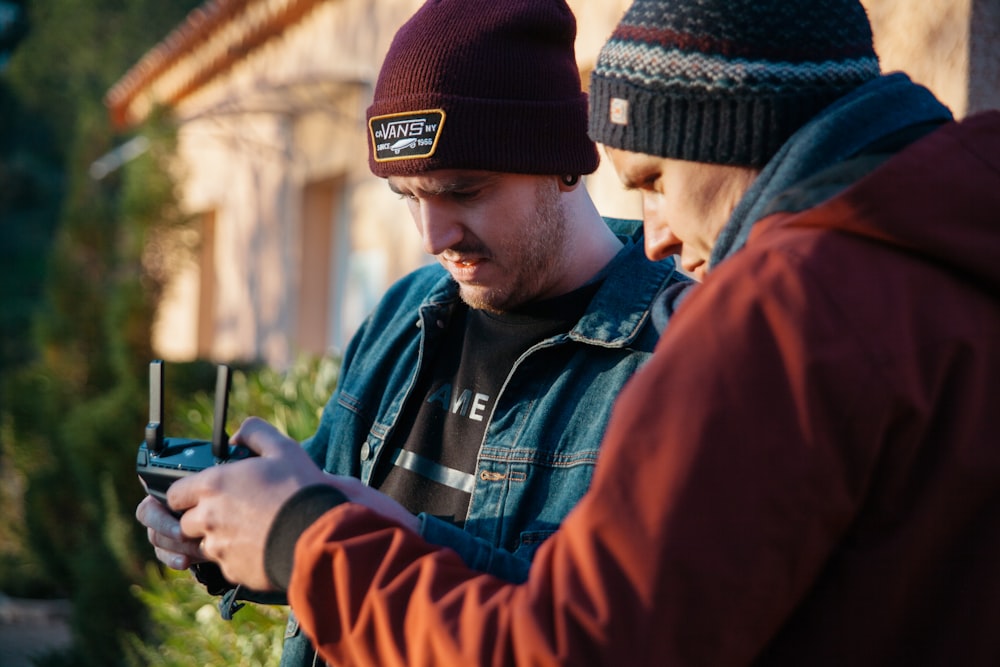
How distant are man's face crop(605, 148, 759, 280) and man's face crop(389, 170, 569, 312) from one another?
70 cm

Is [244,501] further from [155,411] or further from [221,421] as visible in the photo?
[155,411]

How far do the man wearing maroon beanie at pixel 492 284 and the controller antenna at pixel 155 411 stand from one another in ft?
1.62

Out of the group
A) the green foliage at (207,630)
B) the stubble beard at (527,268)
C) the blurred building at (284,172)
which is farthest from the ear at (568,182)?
the blurred building at (284,172)

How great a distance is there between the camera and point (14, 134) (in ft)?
70.0

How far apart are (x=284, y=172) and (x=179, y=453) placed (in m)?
7.93

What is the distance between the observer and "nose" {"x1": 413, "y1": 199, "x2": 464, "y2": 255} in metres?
2.12

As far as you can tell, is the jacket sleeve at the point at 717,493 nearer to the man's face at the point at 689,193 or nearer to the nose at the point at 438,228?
the man's face at the point at 689,193

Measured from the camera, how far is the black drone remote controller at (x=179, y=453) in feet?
5.16

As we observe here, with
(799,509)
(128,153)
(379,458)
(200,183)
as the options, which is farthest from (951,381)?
(200,183)

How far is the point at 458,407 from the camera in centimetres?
206

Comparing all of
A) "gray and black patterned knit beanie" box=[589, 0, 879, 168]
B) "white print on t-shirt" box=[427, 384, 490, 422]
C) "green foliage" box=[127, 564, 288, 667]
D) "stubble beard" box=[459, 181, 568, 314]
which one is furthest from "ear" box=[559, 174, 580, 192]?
"green foliage" box=[127, 564, 288, 667]

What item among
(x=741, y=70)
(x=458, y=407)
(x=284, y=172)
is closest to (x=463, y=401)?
(x=458, y=407)

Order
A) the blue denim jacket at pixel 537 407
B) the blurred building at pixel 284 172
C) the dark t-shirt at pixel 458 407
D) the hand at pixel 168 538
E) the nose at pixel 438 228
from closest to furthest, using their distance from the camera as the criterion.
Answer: the hand at pixel 168 538 < the blue denim jacket at pixel 537 407 < the dark t-shirt at pixel 458 407 < the nose at pixel 438 228 < the blurred building at pixel 284 172

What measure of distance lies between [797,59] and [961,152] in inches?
8.4
